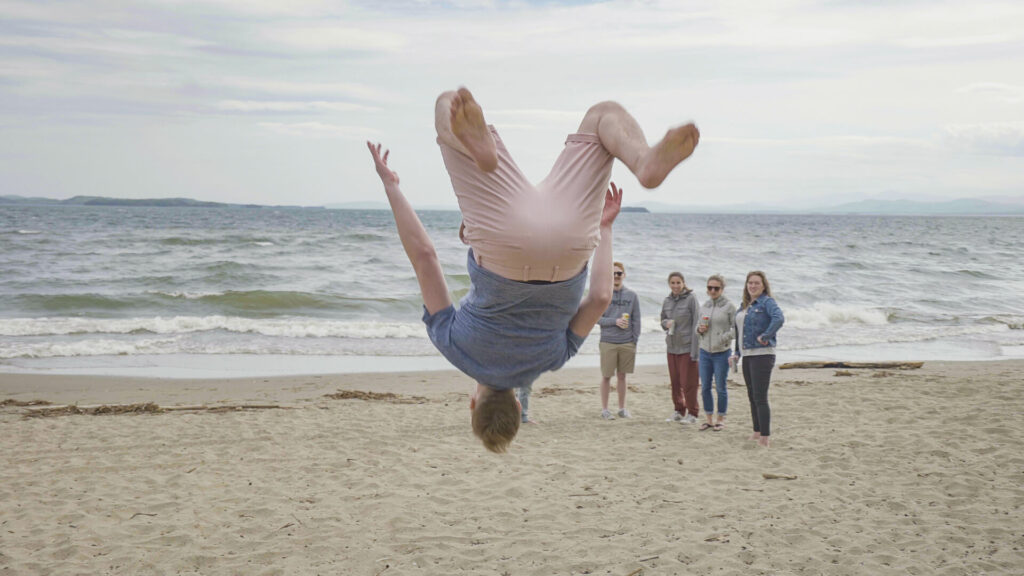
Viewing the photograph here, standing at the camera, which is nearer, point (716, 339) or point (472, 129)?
point (472, 129)

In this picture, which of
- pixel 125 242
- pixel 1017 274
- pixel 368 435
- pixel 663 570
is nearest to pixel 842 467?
pixel 663 570

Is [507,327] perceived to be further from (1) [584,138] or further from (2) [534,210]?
(1) [584,138]

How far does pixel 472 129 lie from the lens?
261cm

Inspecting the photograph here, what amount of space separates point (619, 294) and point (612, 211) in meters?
6.11

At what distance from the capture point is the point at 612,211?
3387 millimetres

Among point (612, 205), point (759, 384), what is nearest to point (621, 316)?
point (759, 384)

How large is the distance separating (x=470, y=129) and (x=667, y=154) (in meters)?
0.66

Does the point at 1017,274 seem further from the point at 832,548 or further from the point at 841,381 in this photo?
the point at 832,548

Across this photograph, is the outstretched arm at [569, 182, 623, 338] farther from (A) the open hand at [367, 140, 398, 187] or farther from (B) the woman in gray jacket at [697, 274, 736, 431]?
(B) the woman in gray jacket at [697, 274, 736, 431]

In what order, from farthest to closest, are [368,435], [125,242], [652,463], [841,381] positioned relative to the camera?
[125,242]
[841,381]
[368,435]
[652,463]

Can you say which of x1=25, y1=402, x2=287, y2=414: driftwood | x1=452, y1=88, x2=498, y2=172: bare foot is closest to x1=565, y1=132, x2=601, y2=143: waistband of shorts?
x1=452, y1=88, x2=498, y2=172: bare foot

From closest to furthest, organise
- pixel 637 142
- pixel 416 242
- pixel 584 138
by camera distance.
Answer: pixel 637 142 < pixel 584 138 < pixel 416 242

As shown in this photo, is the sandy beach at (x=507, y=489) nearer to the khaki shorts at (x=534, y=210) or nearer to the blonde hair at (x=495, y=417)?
the blonde hair at (x=495, y=417)

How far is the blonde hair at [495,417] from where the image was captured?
3.18 metres
